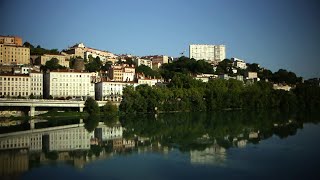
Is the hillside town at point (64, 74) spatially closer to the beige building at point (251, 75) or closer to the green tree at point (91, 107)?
the green tree at point (91, 107)

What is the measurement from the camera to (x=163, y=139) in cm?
1625

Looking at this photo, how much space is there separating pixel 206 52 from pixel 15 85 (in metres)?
49.2

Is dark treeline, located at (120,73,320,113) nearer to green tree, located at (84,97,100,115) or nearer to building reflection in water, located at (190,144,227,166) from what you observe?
green tree, located at (84,97,100,115)

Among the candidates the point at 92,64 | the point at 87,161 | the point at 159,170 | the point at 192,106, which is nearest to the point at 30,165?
the point at 87,161

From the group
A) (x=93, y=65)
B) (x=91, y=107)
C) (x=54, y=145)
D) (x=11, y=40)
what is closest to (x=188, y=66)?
(x=93, y=65)

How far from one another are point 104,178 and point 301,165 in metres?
5.19

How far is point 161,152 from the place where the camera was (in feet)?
43.0

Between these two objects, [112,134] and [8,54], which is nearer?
[112,134]

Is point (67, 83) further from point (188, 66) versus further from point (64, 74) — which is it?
point (188, 66)

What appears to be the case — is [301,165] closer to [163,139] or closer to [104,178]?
[104,178]

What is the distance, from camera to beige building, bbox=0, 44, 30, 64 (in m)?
37.7

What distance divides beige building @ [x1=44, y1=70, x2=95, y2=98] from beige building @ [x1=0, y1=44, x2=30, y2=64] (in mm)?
6625

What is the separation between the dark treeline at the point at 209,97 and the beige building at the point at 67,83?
4.73m

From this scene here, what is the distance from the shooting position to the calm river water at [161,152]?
33.4 ft
